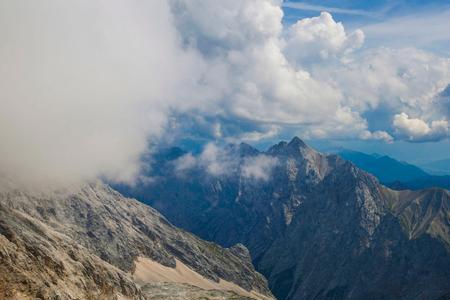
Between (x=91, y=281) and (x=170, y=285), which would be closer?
Result: (x=91, y=281)

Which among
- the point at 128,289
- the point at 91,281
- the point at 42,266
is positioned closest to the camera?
the point at 42,266

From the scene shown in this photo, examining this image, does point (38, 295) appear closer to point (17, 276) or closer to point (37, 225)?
point (17, 276)

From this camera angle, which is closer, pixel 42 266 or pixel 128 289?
pixel 42 266

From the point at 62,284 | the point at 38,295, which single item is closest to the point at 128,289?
the point at 62,284

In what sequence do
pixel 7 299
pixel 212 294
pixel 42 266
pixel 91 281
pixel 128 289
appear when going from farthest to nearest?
pixel 212 294 < pixel 128 289 < pixel 91 281 < pixel 42 266 < pixel 7 299

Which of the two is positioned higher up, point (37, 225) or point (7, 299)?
point (37, 225)

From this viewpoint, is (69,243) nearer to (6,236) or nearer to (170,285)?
(6,236)

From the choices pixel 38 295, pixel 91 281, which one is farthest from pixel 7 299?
pixel 91 281

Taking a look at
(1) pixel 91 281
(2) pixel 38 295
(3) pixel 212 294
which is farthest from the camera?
(3) pixel 212 294

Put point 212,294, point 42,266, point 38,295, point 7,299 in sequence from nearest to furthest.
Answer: point 7,299
point 38,295
point 42,266
point 212,294
